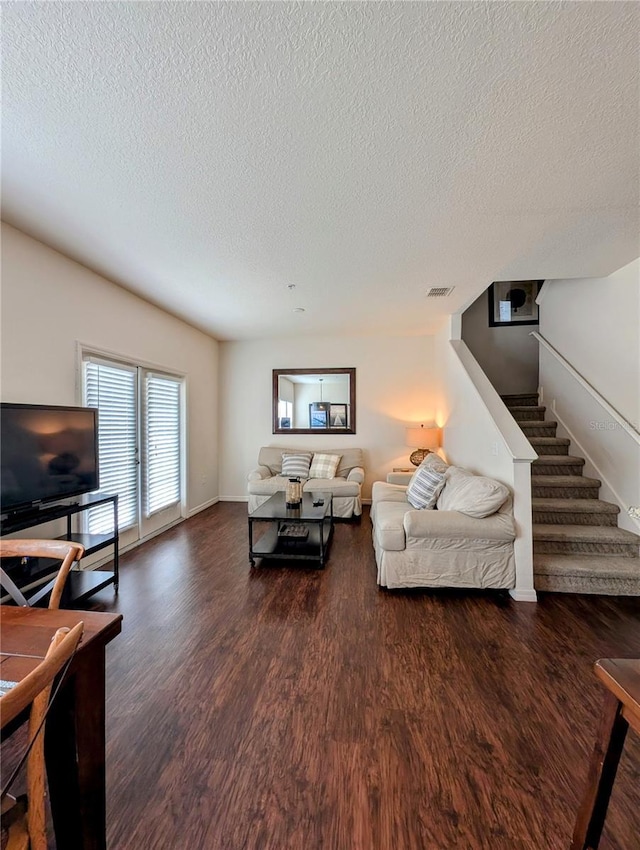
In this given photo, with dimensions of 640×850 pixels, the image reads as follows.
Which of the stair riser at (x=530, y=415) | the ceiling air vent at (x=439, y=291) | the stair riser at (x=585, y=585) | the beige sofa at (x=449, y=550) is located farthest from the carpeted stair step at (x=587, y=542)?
the ceiling air vent at (x=439, y=291)

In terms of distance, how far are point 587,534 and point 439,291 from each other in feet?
8.77

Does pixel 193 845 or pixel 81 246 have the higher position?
pixel 81 246

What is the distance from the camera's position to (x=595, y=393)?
3.56m

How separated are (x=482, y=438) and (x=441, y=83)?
2879 mm

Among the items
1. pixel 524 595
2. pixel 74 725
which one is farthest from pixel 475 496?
pixel 74 725

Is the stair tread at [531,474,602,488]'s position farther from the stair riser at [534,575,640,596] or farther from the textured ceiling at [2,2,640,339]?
the textured ceiling at [2,2,640,339]

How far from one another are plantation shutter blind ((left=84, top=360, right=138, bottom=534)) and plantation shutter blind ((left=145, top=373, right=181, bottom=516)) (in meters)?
0.23

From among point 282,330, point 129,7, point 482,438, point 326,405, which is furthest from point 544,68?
point 326,405

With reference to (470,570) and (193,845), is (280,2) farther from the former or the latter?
(470,570)

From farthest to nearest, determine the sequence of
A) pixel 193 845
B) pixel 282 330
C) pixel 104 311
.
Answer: pixel 282 330 < pixel 104 311 < pixel 193 845

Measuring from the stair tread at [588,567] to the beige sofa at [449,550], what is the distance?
34cm

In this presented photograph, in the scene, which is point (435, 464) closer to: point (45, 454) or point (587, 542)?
point (587, 542)

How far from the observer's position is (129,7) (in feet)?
3.82

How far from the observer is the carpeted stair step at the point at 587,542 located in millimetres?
3006
